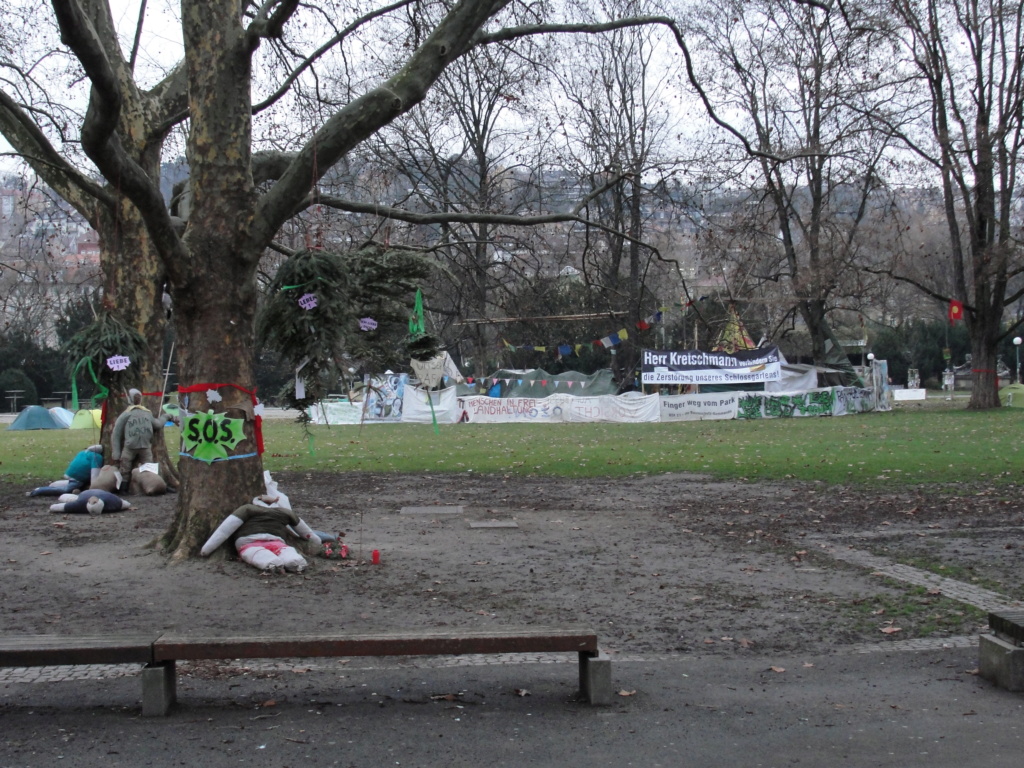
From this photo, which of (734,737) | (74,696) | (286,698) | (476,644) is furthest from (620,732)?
(74,696)

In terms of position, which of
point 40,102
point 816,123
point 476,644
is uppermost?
point 816,123

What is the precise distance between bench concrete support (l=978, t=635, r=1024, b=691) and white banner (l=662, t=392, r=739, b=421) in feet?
98.2

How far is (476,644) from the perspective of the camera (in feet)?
15.5

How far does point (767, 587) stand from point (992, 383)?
1273 inches

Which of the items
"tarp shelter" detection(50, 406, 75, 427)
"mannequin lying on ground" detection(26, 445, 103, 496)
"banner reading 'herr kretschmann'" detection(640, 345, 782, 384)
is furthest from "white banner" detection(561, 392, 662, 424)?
"mannequin lying on ground" detection(26, 445, 103, 496)

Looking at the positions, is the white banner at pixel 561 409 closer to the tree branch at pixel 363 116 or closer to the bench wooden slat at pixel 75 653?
the tree branch at pixel 363 116

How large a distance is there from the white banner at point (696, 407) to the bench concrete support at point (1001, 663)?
29932mm

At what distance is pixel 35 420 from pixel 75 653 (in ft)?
121

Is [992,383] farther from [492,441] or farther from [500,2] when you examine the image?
[500,2]

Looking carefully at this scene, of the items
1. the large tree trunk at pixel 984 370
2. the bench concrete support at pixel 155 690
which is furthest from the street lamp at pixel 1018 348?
the bench concrete support at pixel 155 690

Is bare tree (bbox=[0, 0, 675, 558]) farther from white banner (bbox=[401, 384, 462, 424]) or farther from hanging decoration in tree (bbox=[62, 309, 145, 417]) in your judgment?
white banner (bbox=[401, 384, 462, 424])

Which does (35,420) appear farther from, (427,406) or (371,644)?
(371,644)

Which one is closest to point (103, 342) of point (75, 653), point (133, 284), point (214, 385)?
point (133, 284)

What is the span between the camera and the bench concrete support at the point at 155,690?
15.2 feet
